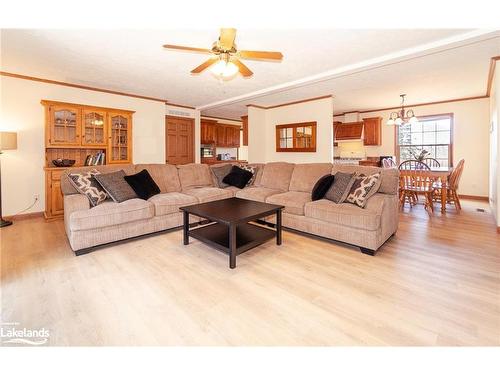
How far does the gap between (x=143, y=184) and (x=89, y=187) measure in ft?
2.15

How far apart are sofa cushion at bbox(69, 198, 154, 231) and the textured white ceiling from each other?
192 centimetres

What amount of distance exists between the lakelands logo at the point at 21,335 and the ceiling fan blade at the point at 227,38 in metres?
2.64

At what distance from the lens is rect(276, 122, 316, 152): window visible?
5.96 m

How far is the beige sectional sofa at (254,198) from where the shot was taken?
2.75 metres

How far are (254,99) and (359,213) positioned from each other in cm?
398

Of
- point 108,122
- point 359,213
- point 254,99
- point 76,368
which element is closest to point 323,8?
point 359,213

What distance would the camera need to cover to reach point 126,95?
17.7 feet

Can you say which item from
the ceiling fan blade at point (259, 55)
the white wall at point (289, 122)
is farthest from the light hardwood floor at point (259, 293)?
the white wall at point (289, 122)

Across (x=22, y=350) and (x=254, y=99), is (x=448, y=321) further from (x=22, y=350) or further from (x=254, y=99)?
(x=254, y=99)

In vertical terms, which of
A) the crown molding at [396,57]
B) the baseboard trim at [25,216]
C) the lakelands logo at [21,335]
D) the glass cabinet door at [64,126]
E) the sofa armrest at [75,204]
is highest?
the crown molding at [396,57]

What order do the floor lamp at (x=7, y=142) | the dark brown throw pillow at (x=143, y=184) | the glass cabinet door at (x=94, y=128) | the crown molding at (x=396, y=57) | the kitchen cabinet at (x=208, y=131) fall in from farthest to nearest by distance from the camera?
the kitchen cabinet at (x=208, y=131), the glass cabinet door at (x=94, y=128), the floor lamp at (x=7, y=142), the dark brown throw pillow at (x=143, y=184), the crown molding at (x=396, y=57)

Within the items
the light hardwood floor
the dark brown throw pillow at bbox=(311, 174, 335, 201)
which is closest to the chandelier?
the light hardwood floor

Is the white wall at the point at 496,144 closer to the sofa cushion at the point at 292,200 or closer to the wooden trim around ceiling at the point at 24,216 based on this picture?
the sofa cushion at the point at 292,200

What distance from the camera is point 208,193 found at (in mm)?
3932
